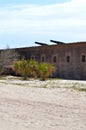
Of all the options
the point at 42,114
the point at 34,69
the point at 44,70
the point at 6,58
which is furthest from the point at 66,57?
the point at 42,114

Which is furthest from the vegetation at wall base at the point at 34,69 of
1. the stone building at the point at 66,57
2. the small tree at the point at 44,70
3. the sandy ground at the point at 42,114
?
the sandy ground at the point at 42,114

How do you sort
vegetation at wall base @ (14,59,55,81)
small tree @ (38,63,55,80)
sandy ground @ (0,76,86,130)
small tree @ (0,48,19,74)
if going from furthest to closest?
small tree @ (0,48,19,74) < vegetation at wall base @ (14,59,55,81) < small tree @ (38,63,55,80) < sandy ground @ (0,76,86,130)

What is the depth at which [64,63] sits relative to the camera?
5128cm

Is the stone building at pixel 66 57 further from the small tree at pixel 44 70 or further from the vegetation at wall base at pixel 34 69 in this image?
the small tree at pixel 44 70

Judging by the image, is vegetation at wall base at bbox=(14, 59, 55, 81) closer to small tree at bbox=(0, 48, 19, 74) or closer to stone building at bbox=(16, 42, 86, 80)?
stone building at bbox=(16, 42, 86, 80)

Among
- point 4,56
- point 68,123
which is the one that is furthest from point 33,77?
point 68,123

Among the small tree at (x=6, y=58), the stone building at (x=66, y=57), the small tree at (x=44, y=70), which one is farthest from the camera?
the small tree at (x=6, y=58)

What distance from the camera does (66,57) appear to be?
168 feet

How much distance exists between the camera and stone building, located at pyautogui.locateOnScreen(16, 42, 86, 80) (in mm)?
48719

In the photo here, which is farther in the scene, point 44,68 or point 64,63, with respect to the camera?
point 64,63

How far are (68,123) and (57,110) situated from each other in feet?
8.18

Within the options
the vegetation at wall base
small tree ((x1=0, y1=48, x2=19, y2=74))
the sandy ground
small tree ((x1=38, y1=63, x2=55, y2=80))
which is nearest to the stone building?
small tree ((x1=0, y1=48, x2=19, y2=74))

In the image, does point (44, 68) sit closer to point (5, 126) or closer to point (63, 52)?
point (63, 52)

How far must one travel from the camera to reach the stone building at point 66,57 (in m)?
48.7
